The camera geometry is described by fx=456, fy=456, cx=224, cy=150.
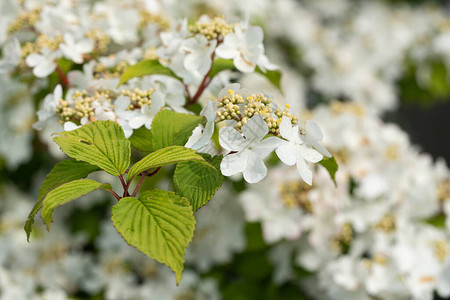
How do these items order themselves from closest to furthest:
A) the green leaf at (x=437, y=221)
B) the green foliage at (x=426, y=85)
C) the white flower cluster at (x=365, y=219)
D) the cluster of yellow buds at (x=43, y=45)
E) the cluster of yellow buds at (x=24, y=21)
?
the cluster of yellow buds at (x=43, y=45) < the cluster of yellow buds at (x=24, y=21) < the white flower cluster at (x=365, y=219) < the green leaf at (x=437, y=221) < the green foliage at (x=426, y=85)

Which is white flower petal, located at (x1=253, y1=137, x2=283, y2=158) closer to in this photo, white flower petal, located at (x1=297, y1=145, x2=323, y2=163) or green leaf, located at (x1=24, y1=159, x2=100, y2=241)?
white flower petal, located at (x1=297, y1=145, x2=323, y2=163)

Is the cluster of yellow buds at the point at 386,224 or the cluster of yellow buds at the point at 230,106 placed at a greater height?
the cluster of yellow buds at the point at 230,106

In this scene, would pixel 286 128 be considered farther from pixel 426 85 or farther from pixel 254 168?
pixel 426 85

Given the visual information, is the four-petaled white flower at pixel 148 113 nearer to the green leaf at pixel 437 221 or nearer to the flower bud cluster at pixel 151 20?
the flower bud cluster at pixel 151 20

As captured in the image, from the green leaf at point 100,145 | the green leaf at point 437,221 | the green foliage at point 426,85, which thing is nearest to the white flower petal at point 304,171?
the green leaf at point 100,145

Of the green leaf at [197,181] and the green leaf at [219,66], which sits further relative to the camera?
the green leaf at [219,66]

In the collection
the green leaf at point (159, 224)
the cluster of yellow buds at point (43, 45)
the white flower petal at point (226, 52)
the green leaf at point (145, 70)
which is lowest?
the cluster of yellow buds at point (43, 45)
